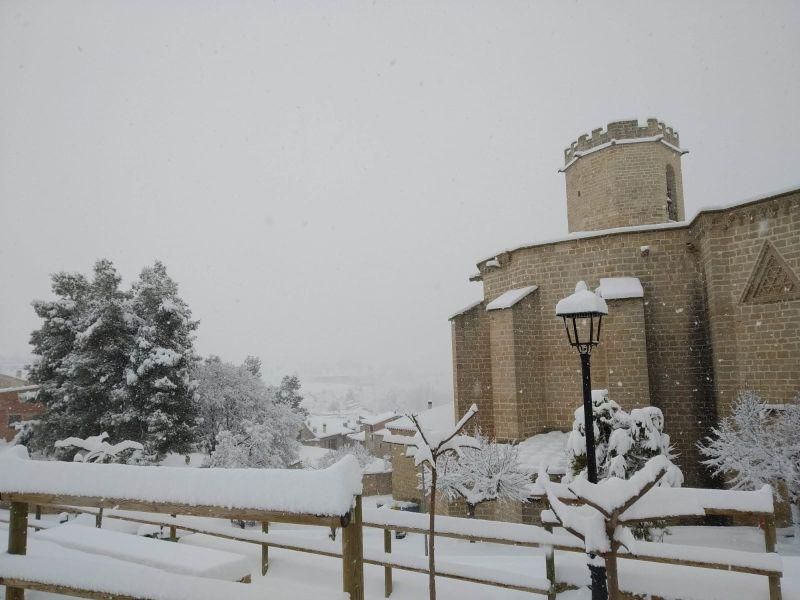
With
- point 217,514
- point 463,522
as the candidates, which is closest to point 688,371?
point 463,522

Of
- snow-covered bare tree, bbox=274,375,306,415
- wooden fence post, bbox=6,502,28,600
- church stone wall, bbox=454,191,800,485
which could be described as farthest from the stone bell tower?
snow-covered bare tree, bbox=274,375,306,415

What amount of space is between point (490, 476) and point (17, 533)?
1132 cm

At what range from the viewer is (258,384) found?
25188mm

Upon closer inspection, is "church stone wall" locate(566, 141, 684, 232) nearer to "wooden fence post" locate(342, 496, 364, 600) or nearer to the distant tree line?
the distant tree line

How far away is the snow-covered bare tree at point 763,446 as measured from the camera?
9.23 m

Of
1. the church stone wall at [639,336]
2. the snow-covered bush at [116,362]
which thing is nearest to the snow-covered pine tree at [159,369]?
the snow-covered bush at [116,362]

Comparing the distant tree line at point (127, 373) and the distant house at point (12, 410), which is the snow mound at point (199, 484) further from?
the distant house at point (12, 410)

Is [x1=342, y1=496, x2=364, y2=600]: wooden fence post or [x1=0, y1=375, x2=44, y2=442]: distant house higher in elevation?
[x1=342, y1=496, x2=364, y2=600]: wooden fence post

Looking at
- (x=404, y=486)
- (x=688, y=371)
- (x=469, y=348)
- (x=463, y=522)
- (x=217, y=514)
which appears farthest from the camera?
(x=404, y=486)

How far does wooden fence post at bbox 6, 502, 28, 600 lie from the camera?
104 inches

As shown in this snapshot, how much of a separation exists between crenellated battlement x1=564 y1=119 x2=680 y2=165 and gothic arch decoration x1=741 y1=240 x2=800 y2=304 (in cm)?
893

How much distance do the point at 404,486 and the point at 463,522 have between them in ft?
61.7

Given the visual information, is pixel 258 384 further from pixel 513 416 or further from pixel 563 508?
pixel 563 508

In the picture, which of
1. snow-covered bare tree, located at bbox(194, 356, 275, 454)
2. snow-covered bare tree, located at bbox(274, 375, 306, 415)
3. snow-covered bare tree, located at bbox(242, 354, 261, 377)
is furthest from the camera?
snow-covered bare tree, located at bbox(274, 375, 306, 415)
